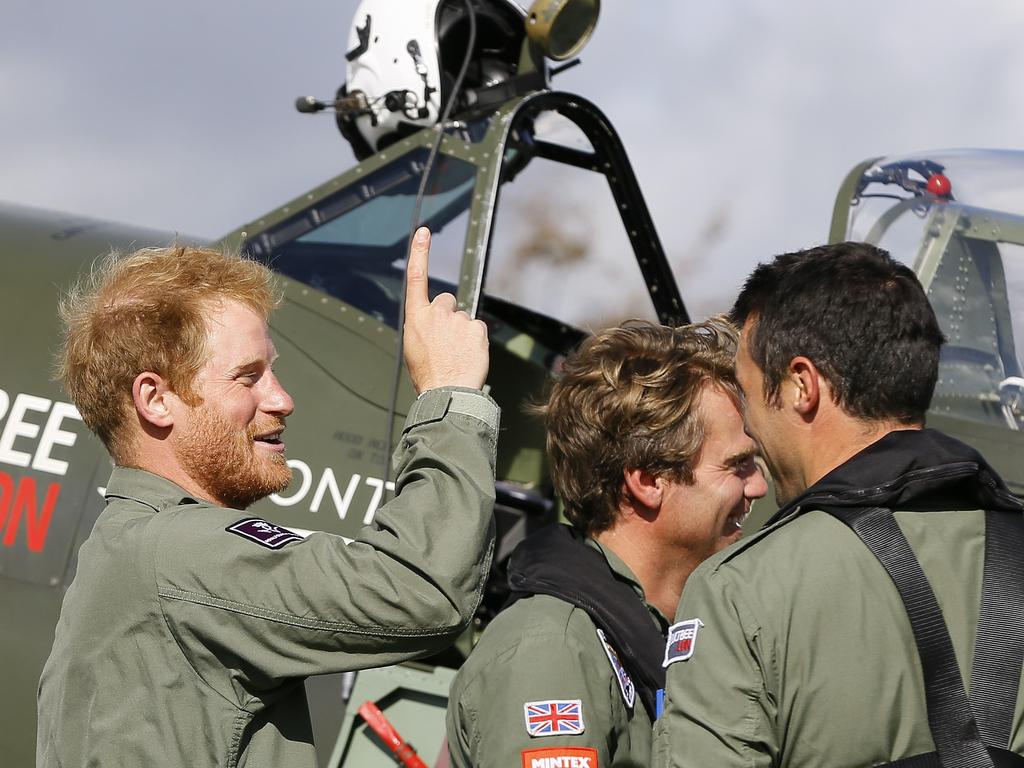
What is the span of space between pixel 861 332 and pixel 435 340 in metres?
0.65

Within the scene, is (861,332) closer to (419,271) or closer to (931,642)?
(931,642)

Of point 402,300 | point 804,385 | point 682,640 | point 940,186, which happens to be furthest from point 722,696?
point 940,186

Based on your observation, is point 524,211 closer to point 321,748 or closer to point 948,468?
point 321,748

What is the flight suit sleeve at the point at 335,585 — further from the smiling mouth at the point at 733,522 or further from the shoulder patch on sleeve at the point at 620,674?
the smiling mouth at the point at 733,522

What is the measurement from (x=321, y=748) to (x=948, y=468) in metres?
2.62

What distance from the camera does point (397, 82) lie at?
508 cm

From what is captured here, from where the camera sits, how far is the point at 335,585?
5.39 feet

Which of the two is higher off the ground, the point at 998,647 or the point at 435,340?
the point at 435,340

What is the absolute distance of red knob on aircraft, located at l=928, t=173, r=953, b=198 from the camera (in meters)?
4.02

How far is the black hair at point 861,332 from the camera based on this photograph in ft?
6.02

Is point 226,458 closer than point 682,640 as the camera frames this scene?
No

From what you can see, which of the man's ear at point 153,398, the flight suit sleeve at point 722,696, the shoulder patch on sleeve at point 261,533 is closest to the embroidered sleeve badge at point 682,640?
the flight suit sleeve at point 722,696

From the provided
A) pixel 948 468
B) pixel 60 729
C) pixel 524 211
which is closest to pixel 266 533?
pixel 60 729

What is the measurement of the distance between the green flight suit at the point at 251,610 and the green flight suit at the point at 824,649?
0.36 metres
